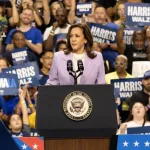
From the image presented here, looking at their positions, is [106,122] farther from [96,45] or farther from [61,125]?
[96,45]

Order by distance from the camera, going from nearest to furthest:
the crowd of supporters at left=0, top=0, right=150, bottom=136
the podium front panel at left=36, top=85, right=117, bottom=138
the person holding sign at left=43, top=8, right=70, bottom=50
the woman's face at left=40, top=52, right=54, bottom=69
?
the podium front panel at left=36, top=85, right=117, bottom=138 → the crowd of supporters at left=0, top=0, right=150, bottom=136 → the woman's face at left=40, top=52, right=54, bottom=69 → the person holding sign at left=43, top=8, right=70, bottom=50

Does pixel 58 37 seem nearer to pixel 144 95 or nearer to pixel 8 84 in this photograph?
pixel 8 84

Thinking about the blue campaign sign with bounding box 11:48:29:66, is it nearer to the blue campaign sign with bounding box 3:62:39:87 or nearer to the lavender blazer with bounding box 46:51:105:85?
the blue campaign sign with bounding box 3:62:39:87

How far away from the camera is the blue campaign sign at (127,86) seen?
729cm

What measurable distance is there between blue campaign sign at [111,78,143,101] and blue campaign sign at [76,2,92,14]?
A: 6.85ft

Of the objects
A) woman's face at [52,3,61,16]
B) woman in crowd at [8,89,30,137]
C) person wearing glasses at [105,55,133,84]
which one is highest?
woman's face at [52,3,61,16]

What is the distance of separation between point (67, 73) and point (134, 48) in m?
4.31

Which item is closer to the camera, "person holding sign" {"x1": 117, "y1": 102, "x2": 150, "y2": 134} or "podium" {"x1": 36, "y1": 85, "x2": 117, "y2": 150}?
"podium" {"x1": 36, "y1": 85, "x2": 117, "y2": 150}

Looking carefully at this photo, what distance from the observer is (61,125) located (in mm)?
3260

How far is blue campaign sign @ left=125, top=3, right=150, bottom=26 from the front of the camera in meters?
8.48

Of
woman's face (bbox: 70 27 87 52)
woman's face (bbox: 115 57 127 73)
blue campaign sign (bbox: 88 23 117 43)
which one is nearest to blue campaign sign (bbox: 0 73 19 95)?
→ woman's face (bbox: 115 57 127 73)

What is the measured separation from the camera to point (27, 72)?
742 centimetres

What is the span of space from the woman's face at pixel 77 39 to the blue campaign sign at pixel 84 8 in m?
5.08

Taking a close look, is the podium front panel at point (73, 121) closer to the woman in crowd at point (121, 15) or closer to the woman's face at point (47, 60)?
the woman's face at point (47, 60)
